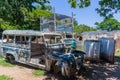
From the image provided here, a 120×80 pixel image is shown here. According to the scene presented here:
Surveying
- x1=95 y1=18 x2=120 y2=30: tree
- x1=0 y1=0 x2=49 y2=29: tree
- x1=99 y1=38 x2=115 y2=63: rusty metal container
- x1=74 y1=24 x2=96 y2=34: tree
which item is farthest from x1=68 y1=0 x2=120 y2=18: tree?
x1=95 y1=18 x2=120 y2=30: tree

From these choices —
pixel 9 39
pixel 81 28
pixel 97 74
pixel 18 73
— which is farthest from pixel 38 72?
pixel 81 28

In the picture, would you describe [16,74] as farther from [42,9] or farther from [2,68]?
[42,9]

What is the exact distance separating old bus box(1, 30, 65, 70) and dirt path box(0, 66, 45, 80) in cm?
47

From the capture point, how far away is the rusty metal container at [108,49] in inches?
509

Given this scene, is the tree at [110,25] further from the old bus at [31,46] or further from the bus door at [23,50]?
the bus door at [23,50]

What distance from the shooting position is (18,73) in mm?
9609

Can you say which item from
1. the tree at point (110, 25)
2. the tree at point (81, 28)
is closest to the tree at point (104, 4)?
the tree at point (81, 28)

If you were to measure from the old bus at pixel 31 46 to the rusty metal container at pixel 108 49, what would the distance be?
3784mm

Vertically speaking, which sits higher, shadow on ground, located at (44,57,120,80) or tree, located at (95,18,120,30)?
tree, located at (95,18,120,30)

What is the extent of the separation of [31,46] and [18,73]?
1.62 m

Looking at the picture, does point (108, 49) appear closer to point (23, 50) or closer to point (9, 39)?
point (23, 50)

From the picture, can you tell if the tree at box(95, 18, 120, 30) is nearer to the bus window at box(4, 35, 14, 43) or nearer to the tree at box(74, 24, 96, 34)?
the tree at box(74, 24, 96, 34)

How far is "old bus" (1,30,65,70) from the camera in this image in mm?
10141

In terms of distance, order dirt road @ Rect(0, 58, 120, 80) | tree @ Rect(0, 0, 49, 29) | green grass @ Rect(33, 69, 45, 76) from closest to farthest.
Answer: dirt road @ Rect(0, 58, 120, 80) → green grass @ Rect(33, 69, 45, 76) → tree @ Rect(0, 0, 49, 29)
